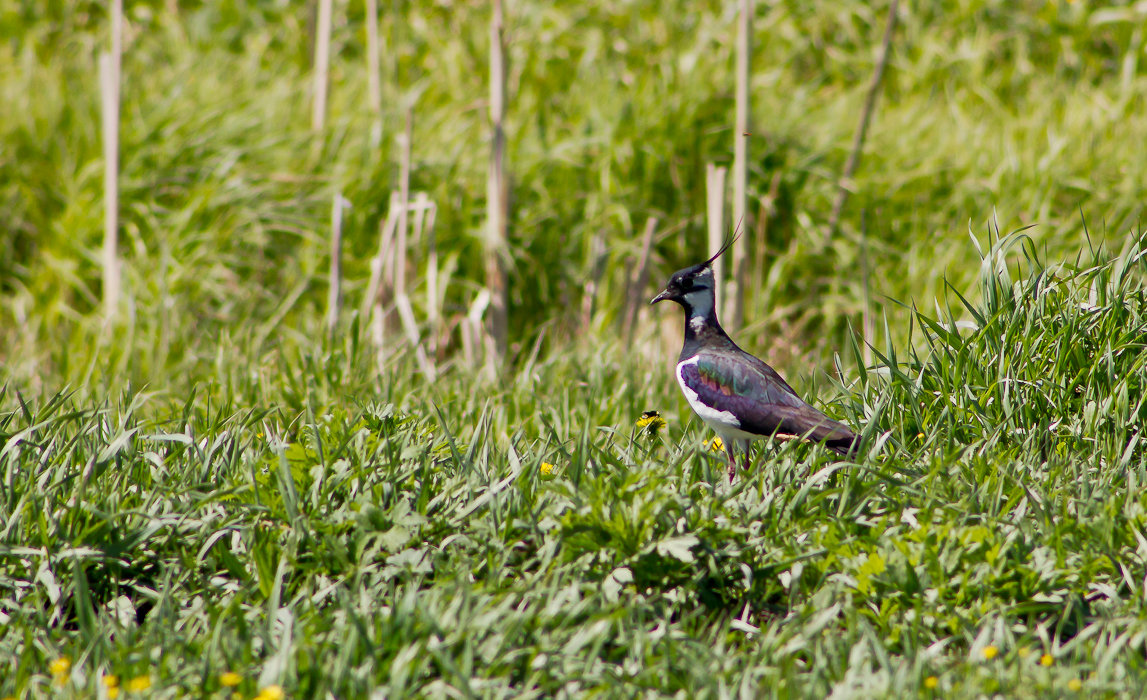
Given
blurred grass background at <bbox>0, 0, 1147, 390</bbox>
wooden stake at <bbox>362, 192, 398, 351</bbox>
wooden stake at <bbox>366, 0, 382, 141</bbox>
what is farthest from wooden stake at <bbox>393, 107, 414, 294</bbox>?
wooden stake at <bbox>366, 0, 382, 141</bbox>

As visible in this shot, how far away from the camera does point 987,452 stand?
126 inches

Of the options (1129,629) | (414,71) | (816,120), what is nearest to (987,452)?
(1129,629)

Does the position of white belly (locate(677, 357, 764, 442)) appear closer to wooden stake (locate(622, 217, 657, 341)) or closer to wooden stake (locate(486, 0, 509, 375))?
wooden stake (locate(486, 0, 509, 375))

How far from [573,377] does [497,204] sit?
1.08 m

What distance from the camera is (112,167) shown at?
5.43 meters

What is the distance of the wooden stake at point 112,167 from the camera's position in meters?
5.35

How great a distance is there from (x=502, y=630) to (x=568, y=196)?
391cm

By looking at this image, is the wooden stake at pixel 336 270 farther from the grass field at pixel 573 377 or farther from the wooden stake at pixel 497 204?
the wooden stake at pixel 497 204

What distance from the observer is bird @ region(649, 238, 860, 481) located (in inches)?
133

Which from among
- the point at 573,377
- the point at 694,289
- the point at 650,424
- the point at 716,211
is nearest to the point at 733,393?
the point at 650,424

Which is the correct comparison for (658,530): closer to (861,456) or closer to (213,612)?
(861,456)

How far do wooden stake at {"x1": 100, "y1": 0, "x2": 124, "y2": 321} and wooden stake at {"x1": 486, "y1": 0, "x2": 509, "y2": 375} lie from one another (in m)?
1.81

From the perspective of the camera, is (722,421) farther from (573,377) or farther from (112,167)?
(112,167)

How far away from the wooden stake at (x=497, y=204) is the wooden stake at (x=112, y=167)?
1.81 metres
